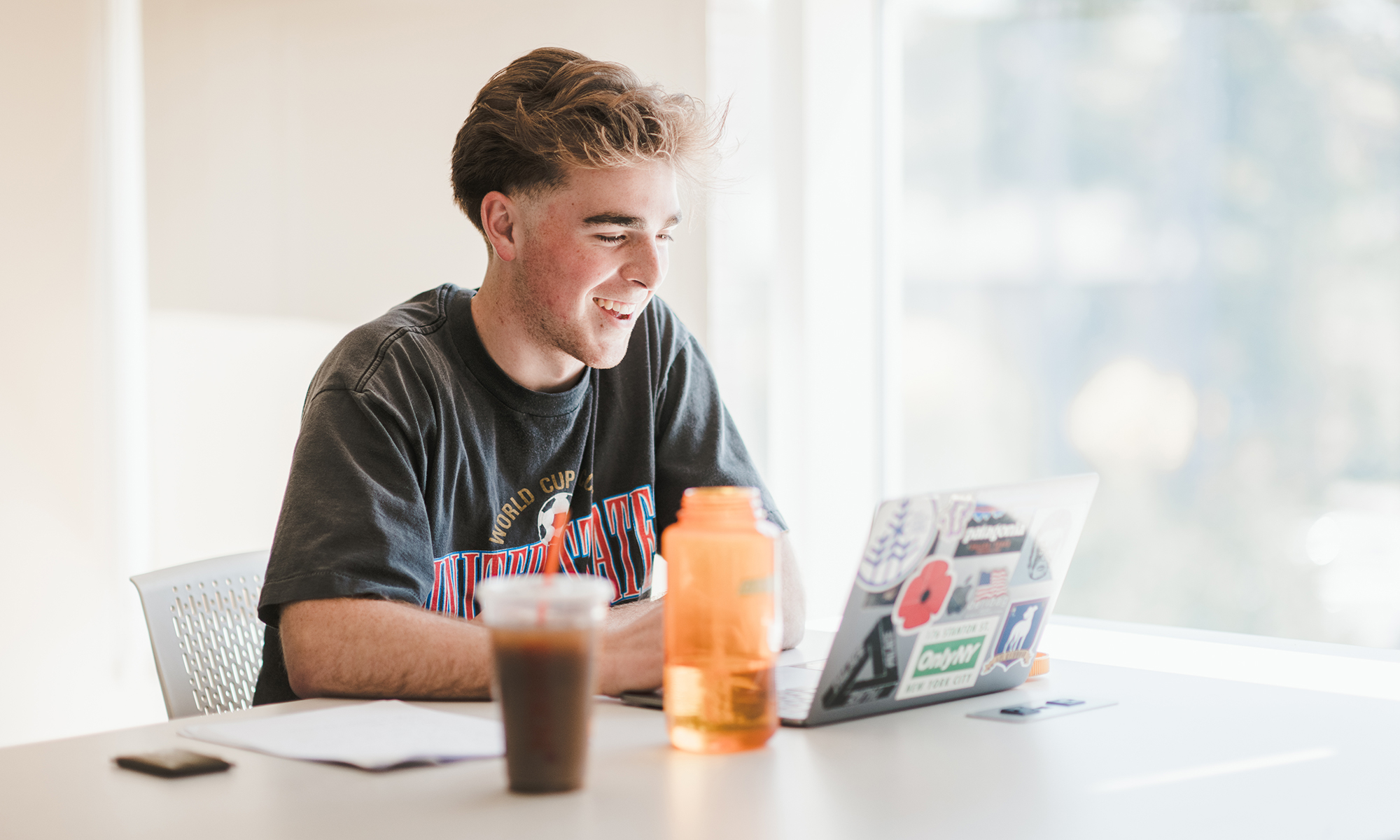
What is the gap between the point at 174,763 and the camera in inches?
35.3

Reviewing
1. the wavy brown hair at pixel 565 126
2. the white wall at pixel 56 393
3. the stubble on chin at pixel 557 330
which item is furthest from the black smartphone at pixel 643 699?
the white wall at pixel 56 393

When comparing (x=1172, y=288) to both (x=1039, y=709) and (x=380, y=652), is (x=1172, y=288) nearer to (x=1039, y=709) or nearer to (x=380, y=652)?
(x=1039, y=709)

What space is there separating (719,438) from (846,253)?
1.74 meters

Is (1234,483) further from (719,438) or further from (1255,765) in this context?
(1255,765)

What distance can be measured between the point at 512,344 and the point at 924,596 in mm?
760

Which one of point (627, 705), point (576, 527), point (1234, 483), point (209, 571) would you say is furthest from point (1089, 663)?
point (1234, 483)

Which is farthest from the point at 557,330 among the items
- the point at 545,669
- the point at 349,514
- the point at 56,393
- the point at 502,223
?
the point at 56,393

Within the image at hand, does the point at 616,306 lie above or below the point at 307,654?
above

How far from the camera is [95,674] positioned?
2676 mm

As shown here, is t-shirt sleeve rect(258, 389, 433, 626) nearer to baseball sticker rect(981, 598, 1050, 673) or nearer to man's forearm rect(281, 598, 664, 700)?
man's forearm rect(281, 598, 664, 700)

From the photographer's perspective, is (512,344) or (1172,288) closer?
(512,344)

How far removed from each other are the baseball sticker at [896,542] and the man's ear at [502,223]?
2.74 feet

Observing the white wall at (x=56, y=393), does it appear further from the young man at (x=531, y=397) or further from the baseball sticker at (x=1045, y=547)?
the baseball sticker at (x=1045, y=547)

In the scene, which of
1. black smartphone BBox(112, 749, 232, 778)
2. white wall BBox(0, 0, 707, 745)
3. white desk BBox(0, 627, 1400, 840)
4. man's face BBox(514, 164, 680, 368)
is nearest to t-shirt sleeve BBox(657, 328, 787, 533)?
man's face BBox(514, 164, 680, 368)
